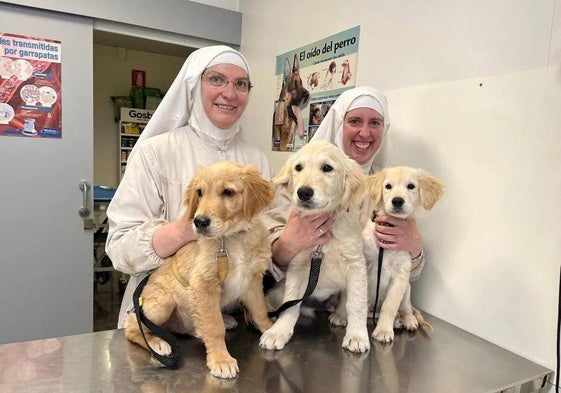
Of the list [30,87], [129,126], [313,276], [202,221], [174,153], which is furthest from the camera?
[129,126]

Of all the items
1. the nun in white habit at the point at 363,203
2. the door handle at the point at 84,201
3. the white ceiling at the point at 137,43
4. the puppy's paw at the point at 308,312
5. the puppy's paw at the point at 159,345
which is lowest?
the puppy's paw at the point at 308,312

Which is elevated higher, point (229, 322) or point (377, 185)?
point (377, 185)

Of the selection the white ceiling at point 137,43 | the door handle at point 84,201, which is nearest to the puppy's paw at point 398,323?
the door handle at point 84,201

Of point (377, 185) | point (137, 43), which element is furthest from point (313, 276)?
point (137, 43)

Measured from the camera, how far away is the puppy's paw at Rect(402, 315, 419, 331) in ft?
4.52

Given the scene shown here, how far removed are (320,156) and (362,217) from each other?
43cm

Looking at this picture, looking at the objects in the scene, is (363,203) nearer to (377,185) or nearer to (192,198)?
(377,185)

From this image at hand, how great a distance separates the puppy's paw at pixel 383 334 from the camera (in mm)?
1258

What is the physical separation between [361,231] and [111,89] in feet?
13.7

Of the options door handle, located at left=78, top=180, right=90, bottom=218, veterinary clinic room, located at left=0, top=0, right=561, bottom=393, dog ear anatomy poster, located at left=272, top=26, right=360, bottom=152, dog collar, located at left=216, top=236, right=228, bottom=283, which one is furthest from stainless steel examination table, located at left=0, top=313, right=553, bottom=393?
door handle, located at left=78, top=180, right=90, bottom=218

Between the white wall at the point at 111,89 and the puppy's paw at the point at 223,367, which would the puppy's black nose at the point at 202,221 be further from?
the white wall at the point at 111,89

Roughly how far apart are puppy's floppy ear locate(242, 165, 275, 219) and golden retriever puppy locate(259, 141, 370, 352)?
0.09 meters

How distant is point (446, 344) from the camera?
1.30 meters

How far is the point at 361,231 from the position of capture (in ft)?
4.28
